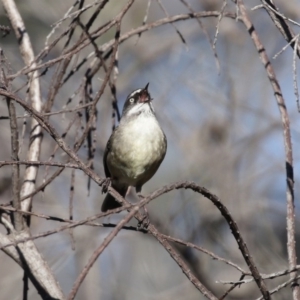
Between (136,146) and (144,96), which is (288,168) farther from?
(144,96)

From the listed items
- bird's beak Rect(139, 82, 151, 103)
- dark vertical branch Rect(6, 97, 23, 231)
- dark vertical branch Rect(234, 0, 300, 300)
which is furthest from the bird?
dark vertical branch Rect(234, 0, 300, 300)

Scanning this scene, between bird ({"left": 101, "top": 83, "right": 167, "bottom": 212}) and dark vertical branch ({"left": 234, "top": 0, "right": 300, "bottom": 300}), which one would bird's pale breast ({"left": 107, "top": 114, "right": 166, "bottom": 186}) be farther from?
dark vertical branch ({"left": 234, "top": 0, "right": 300, "bottom": 300})

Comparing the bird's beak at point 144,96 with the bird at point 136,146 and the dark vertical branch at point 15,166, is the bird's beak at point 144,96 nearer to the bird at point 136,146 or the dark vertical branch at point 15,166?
the bird at point 136,146

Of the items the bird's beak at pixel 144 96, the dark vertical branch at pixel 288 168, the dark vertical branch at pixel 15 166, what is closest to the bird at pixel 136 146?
the bird's beak at pixel 144 96

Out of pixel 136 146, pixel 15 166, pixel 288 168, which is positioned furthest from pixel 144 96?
pixel 288 168

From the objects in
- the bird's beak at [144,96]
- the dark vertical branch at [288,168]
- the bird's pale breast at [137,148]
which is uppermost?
the bird's beak at [144,96]

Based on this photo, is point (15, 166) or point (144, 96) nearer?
point (15, 166)

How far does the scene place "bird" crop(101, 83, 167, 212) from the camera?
206 inches

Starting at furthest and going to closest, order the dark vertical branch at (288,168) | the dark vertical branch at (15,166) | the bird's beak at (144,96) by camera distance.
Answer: the bird's beak at (144,96) < the dark vertical branch at (15,166) < the dark vertical branch at (288,168)

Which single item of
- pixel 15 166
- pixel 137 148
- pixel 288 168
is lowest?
pixel 288 168

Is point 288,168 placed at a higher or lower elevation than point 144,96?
lower

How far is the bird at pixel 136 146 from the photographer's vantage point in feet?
17.2

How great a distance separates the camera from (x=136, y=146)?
5.23 metres

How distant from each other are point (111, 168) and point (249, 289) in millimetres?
3040
